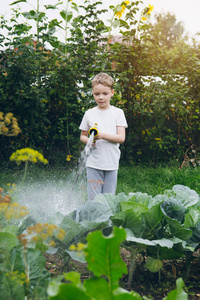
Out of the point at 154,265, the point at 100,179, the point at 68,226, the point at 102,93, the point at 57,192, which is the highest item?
the point at 102,93

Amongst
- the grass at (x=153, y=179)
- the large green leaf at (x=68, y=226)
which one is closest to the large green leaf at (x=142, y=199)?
the large green leaf at (x=68, y=226)

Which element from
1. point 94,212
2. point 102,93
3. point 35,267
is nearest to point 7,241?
point 35,267

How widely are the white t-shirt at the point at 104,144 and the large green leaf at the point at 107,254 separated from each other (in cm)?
187

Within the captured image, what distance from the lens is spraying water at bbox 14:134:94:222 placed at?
274 centimetres

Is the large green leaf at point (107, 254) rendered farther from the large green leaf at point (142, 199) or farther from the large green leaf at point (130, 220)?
the large green leaf at point (142, 199)

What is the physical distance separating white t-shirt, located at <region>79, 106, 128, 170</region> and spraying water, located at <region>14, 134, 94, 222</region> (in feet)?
0.31

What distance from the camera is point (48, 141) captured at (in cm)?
484

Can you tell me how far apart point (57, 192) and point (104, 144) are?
3.42 ft

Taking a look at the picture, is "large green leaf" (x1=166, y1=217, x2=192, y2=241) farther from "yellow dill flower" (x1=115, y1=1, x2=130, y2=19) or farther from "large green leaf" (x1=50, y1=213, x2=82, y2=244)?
"yellow dill flower" (x1=115, y1=1, x2=130, y2=19)

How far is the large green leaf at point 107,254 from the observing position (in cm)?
82

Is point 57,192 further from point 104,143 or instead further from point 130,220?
point 130,220

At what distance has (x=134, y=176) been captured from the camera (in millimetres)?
4398

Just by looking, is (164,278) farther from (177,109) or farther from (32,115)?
(177,109)

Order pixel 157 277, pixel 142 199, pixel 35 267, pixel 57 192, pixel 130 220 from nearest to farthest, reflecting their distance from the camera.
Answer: pixel 35 267, pixel 130 220, pixel 157 277, pixel 142 199, pixel 57 192
